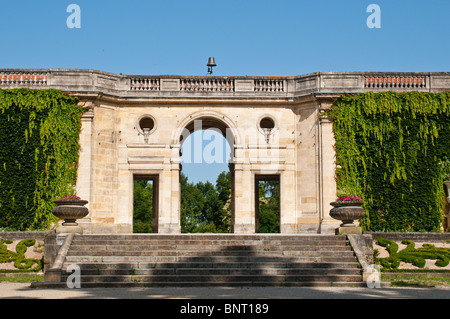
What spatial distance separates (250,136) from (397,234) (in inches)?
340

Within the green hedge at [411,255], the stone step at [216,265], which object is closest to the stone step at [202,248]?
the stone step at [216,265]

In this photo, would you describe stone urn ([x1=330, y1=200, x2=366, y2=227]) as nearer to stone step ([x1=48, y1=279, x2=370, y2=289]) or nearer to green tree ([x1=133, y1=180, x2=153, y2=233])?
stone step ([x1=48, y1=279, x2=370, y2=289])

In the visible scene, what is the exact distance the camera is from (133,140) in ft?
91.5

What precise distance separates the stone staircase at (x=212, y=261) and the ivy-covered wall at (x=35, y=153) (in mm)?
6626

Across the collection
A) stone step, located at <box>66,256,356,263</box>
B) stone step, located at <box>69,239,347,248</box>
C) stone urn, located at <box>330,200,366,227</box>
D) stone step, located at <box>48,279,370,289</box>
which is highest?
stone urn, located at <box>330,200,366,227</box>

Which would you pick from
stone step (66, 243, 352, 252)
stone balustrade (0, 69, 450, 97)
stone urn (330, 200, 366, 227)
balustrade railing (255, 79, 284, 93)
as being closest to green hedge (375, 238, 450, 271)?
stone urn (330, 200, 366, 227)

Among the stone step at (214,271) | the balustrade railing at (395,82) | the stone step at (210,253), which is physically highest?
the balustrade railing at (395,82)

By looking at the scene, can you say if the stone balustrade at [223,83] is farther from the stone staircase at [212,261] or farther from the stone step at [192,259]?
the stone step at [192,259]

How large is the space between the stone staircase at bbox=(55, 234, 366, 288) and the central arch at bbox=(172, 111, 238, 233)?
802cm

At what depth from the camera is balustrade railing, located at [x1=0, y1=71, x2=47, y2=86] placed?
Result: 2685 cm

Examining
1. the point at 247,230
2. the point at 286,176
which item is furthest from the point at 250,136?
the point at 247,230

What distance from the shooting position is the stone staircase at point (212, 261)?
678 inches

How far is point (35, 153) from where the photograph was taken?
85.8 feet

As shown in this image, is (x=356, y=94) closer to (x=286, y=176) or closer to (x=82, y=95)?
(x=286, y=176)
